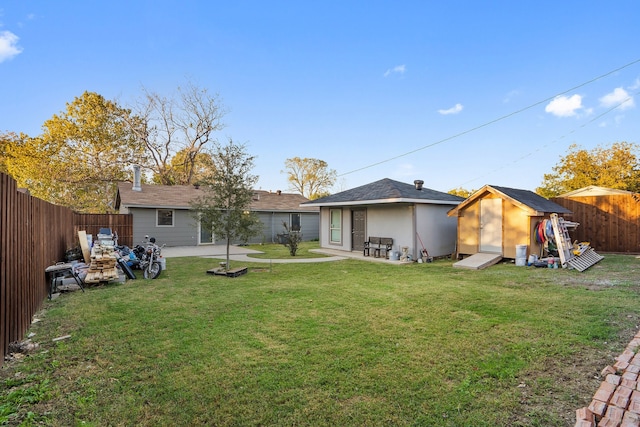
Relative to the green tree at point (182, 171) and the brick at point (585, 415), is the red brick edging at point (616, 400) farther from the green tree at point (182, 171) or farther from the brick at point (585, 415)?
the green tree at point (182, 171)

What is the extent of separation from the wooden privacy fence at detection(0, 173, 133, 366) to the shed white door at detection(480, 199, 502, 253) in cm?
1173

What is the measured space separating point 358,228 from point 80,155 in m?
21.8

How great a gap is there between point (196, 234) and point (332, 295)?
13440 mm

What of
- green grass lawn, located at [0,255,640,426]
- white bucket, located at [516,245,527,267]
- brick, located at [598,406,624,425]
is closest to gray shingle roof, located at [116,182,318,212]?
green grass lawn, located at [0,255,640,426]

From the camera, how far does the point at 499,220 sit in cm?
1050

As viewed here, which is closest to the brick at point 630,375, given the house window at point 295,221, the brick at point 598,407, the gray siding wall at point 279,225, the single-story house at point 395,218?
the brick at point 598,407

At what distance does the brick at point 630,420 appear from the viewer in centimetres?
207

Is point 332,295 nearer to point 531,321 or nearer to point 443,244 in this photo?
point 531,321

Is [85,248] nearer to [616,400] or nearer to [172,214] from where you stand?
[172,214]

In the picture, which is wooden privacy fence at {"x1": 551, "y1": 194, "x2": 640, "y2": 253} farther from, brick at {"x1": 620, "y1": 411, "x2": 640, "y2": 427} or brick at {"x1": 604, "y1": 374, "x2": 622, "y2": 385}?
brick at {"x1": 620, "y1": 411, "x2": 640, "y2": 427}

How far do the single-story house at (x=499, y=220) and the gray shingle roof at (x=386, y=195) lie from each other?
131 cm

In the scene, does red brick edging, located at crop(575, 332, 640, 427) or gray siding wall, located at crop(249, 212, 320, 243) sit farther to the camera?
gray siding wall, located at crop(249, 212, 320, 243)

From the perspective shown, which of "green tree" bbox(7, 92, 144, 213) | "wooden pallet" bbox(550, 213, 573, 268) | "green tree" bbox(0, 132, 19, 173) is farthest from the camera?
"green tree" bbox(0, 132, 19, 173)

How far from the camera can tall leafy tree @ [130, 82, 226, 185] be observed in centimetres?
2544
